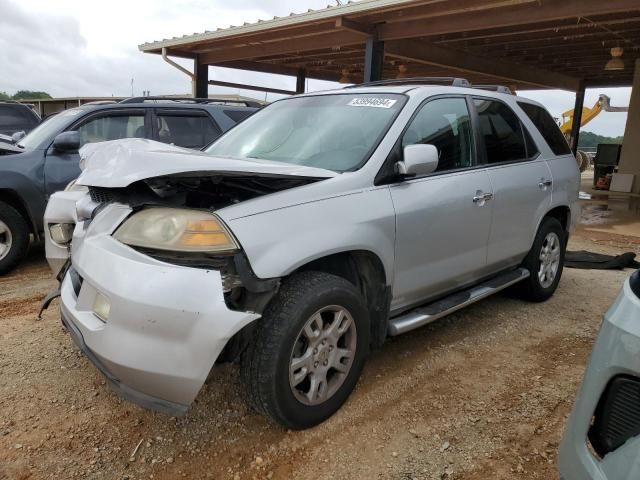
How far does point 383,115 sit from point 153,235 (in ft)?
5.40

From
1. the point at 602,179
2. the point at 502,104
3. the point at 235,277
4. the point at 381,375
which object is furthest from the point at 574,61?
the point at 235,277

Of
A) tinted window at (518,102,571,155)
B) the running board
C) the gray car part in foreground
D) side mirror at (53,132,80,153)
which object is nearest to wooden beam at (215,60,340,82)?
side mirror at (53,132,80,153)

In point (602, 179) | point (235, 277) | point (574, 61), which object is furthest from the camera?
point (602, 179)

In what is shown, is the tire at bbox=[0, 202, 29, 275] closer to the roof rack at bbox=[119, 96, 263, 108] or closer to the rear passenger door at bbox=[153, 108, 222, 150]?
the rear passenger door at bbox=[153, 108, 222, 150]

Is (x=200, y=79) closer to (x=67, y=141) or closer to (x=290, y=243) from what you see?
(x=67, y=141)

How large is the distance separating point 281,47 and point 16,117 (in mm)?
5785

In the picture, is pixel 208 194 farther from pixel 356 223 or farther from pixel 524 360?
pixel 524 360

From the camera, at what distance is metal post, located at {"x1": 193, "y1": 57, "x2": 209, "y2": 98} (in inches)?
542

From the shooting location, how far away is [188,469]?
238 centimetres

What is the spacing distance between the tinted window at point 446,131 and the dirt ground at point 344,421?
1.32 meters

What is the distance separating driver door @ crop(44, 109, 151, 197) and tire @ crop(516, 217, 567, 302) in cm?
450

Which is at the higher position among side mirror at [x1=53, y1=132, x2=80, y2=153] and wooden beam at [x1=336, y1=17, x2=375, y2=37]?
wooden beam at [x1=336, y1=17, x2=375, y2=37]

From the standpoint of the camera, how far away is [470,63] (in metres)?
12.2

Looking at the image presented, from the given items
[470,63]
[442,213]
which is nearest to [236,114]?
[442,213]
